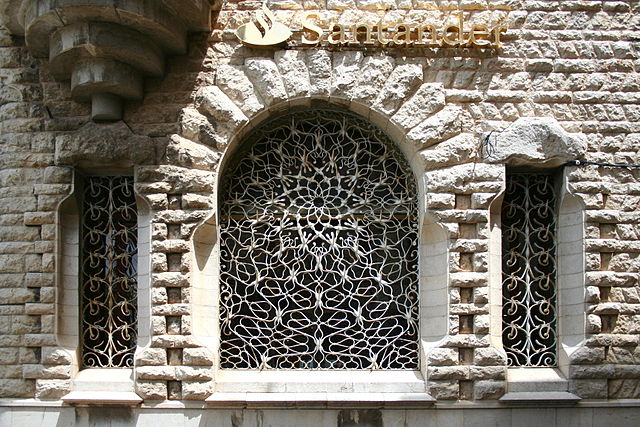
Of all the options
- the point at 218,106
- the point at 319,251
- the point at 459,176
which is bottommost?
the point at 319,251

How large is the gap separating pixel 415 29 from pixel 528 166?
1.89 metres

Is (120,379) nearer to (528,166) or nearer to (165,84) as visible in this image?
(165,84)

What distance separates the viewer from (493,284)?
7.05m

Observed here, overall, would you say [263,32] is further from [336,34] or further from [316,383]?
[316,383]

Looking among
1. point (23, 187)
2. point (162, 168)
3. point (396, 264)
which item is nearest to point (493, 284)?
point (396, 264)

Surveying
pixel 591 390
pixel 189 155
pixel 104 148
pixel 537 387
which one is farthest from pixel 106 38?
pixel 591 390

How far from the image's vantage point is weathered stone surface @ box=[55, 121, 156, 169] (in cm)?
692

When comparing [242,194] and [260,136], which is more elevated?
[260,136]

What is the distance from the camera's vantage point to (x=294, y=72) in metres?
7.09

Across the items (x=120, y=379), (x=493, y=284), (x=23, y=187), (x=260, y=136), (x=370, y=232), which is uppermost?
(x=260, y=136)

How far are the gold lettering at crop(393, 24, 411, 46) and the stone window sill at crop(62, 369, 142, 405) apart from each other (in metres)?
4.47

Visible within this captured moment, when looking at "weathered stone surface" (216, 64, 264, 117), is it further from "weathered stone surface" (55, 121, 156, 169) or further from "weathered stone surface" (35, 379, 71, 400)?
"weathered stone surface" (35, 379, 71, 400)

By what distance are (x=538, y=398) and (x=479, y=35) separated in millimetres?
3835

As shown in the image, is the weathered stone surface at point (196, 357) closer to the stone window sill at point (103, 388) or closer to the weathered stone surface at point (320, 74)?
the stone window sill at point (103, 388)
